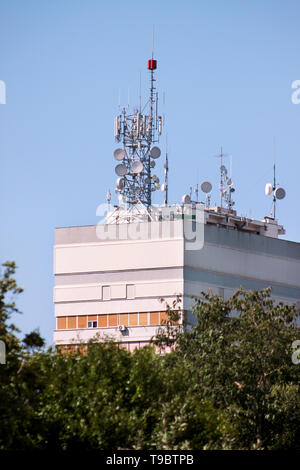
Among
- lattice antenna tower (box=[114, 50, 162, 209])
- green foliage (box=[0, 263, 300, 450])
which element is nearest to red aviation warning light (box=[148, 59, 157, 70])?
lattice antenna tower (box=[114, 50, 162, 209])

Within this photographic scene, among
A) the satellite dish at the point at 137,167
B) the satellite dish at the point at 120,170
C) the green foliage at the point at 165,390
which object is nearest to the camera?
the green foliage at the point at 165,390

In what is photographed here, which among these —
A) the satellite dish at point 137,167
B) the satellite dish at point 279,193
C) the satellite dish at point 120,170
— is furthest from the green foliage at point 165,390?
the satellite dish at point 279,193

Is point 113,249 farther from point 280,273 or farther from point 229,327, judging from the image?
point 229,327

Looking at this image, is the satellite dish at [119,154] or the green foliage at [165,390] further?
the satellite dish at [119,154]

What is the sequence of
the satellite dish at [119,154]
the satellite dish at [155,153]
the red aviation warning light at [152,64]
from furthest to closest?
the red aviation warning light at [152,64], the satellite dish at [155,153], the satellite dish at [119,154]

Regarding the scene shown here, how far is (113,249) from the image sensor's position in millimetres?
97562

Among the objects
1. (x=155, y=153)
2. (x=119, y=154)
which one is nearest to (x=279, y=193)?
(x=155, y=153)

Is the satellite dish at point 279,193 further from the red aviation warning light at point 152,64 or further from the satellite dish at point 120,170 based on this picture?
the red aviation warning light at point 152,64

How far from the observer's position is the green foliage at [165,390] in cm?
3675

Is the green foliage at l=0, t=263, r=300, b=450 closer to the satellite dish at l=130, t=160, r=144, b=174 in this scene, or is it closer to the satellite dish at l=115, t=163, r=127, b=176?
the satellite dish at l=130, t=160, r=144, b=174

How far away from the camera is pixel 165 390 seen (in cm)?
4456

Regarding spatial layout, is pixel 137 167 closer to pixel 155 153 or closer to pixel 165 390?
pixel 155 153

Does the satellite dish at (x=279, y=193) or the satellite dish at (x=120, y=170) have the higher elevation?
the satellite dish at (x=120, y=170)

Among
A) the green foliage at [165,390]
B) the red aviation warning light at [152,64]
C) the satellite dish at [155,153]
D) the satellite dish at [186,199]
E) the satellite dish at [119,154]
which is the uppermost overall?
the red aviation warning light at [152,64]
